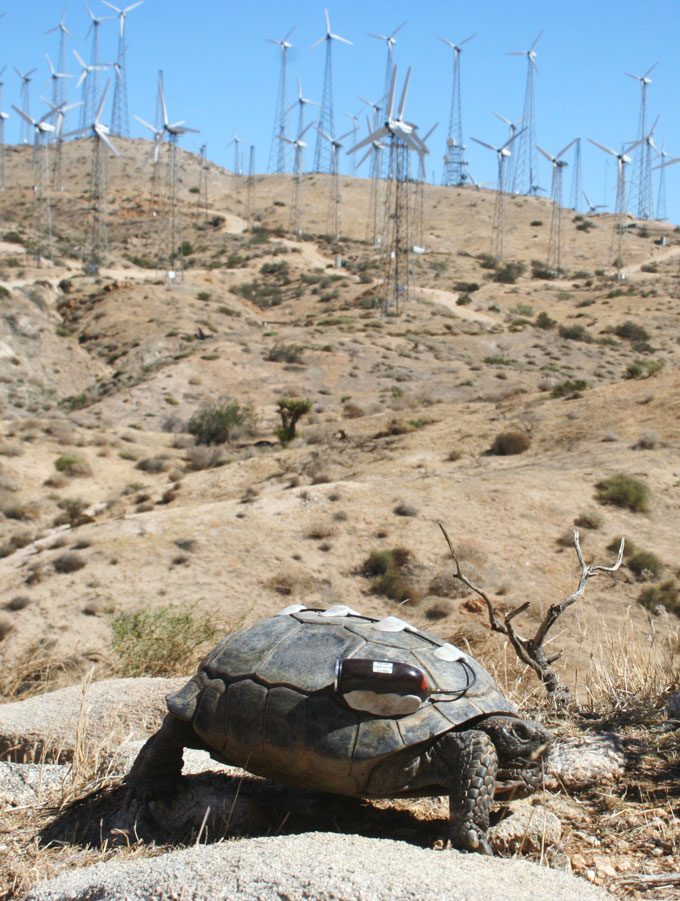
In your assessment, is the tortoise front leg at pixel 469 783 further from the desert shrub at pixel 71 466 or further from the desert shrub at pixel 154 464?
the desert shrub at pixel 154 464

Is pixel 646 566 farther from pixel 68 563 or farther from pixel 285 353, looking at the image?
pixel 285 353

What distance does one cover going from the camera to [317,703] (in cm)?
418

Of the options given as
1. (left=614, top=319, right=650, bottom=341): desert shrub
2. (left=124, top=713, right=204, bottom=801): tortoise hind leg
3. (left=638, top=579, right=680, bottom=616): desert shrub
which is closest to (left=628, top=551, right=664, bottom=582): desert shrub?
(left=638, top=579, right=680, bottom=616): desert shrub

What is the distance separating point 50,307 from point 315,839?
212 feet

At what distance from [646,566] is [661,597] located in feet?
3.87

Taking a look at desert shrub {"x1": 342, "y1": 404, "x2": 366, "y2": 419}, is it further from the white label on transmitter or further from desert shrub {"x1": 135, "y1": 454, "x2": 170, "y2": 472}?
the white label on transmitter

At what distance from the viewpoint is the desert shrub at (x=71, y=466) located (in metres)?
31.2

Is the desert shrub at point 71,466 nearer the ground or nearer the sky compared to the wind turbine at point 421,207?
nearer the ground

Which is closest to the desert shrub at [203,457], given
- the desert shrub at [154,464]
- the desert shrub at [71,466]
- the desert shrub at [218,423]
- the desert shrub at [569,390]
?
the desert shrub at [154,464]

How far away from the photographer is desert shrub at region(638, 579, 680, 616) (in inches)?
685

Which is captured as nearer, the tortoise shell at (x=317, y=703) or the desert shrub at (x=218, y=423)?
the tortoise shell at (x=317, y=703)

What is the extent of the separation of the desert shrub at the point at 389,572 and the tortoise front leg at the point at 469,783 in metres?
15.1

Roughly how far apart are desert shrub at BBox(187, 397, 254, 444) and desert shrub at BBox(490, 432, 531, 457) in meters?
14.0

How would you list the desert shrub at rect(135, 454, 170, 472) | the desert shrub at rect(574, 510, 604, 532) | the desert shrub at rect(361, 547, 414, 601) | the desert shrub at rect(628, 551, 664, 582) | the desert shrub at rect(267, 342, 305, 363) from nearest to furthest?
the desert shrub at rect(628, 551, 664, 582)
the desert shrub at rect(361, 547, 414, 601)
the desert shrub at rect(574, 510, 604, 532)
the desert shrub at rect(135, 454, 170, 472)
the desert shrub at rect(267, 342, 305, 363)
